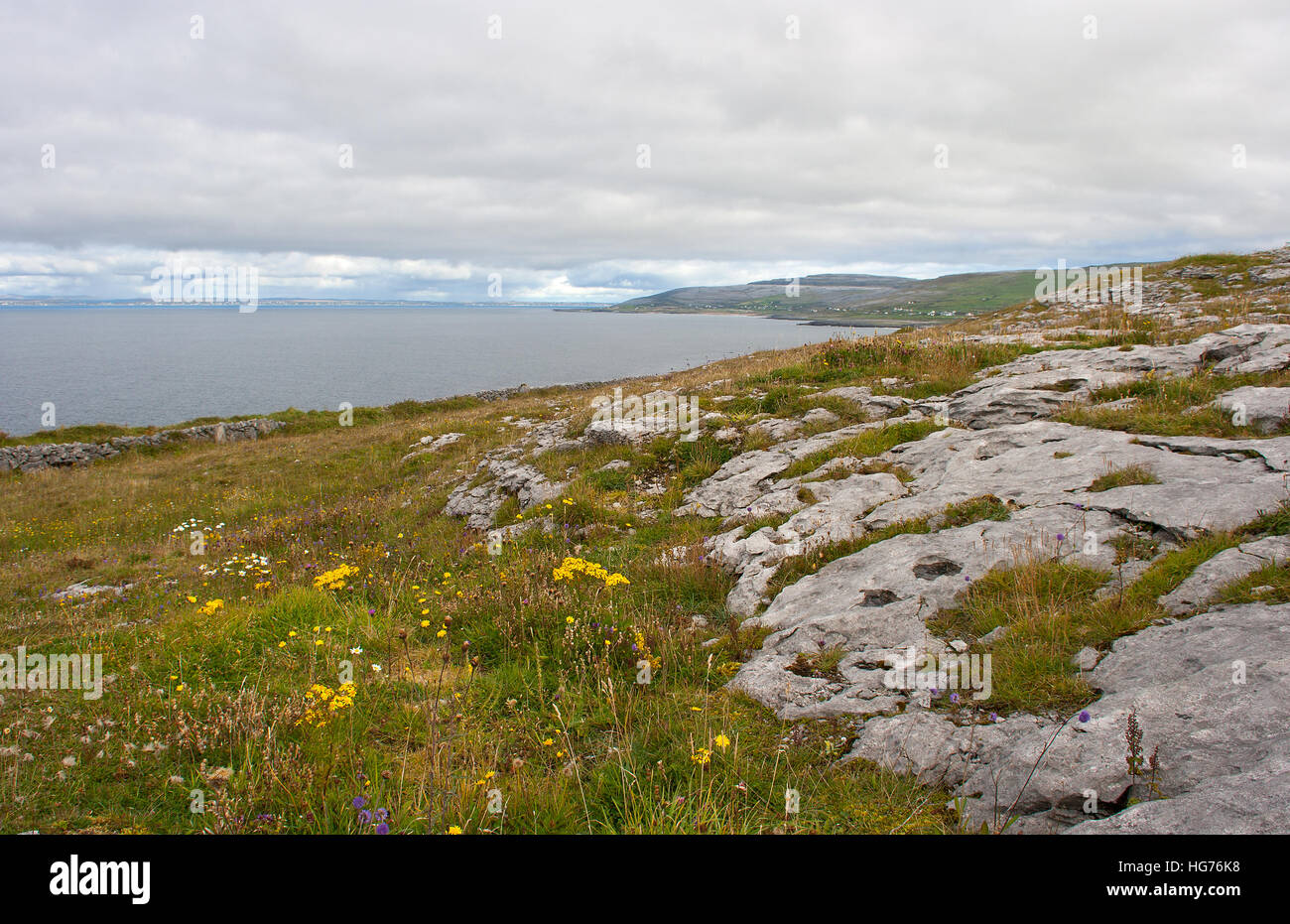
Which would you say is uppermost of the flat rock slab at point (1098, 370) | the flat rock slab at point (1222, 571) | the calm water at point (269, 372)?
the calm water at point (269, 372)

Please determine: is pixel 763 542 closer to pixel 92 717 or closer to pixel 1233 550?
pixel 1233 550

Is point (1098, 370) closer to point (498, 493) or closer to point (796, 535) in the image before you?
point (796, 535)

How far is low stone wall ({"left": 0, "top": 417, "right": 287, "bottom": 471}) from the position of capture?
34500 mm

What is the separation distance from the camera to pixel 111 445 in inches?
1492

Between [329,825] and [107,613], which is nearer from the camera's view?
[329,825]

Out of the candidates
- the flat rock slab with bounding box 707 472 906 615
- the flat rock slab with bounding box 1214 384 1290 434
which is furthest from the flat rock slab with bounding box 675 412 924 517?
the flat rock slab with bounding box 1214 384 1290 434

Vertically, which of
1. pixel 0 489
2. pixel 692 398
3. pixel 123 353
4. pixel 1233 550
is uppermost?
pixel 123 353

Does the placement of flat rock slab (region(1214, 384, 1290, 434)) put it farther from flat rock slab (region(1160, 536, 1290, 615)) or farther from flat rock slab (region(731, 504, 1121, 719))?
flat rock slab (region(1160, 536, 1290, 615))

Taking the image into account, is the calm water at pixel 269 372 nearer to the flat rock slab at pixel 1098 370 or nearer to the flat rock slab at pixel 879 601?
the flat rock slab at pixel 1098 370

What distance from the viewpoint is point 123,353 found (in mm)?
130125

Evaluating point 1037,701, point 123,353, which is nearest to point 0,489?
point 1037,701

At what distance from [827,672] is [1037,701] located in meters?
1.57

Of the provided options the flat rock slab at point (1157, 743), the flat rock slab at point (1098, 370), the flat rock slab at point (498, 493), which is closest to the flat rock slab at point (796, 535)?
the flat rock slab at point (1157, 743)

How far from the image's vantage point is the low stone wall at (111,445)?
34500mm
